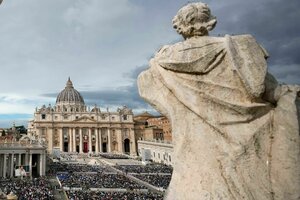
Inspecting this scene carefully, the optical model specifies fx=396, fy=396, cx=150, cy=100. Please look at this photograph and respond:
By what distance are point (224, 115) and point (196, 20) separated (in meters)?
0.67

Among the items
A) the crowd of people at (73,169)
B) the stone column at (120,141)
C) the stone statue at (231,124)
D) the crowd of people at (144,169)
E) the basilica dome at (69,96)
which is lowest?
the crowd of people at (144,169)

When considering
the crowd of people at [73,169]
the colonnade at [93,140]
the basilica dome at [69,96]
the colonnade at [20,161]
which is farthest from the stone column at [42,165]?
the basilica dome at [69,96]

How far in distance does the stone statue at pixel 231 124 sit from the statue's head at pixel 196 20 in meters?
0.09

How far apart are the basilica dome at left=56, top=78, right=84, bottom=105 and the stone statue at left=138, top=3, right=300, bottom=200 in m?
115

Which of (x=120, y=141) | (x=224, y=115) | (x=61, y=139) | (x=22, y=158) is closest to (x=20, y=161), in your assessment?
(x=22, y=158)

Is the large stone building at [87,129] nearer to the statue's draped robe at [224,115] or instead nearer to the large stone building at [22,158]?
the large stone building at [22,158]

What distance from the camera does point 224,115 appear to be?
2.35 meters

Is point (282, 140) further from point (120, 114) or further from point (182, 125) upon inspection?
point (120, 114)

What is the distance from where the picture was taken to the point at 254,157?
2285mm

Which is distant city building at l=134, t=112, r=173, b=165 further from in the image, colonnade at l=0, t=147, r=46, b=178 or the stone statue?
the stone statue

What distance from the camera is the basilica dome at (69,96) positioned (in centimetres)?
11575

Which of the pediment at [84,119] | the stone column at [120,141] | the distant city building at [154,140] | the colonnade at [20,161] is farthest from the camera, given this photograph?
the stone column at [120,141]

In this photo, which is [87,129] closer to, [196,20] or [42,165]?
[42,165]

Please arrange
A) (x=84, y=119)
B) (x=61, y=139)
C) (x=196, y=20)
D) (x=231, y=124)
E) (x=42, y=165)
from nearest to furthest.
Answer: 1. (x=231, y=124)
2. (x=196, y=20)
3. (x=42, y=165)
4. (x=61, y=139)
5. (x=84, y=119)
